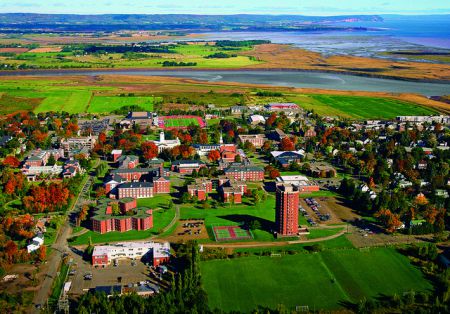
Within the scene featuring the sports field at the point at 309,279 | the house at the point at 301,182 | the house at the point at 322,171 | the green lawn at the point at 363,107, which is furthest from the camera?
the green lawn at the point at 363,107

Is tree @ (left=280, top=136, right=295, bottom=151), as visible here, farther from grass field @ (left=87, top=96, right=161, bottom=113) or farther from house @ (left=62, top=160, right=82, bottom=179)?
grass field @ (left=87, top=96, right=161, bottom=113)

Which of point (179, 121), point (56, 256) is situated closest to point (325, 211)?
point (56, 256)

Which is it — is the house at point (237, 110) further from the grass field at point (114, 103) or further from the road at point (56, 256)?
the road at point (56, 256)

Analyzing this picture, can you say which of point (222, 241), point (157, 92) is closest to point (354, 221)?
point (222, 241)

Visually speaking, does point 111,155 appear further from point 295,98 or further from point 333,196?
point 295,98

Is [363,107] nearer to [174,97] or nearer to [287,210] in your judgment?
[174,97]

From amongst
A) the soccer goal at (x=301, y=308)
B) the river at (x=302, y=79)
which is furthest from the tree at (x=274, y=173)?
Answer: the river at (x=302, y=79)
